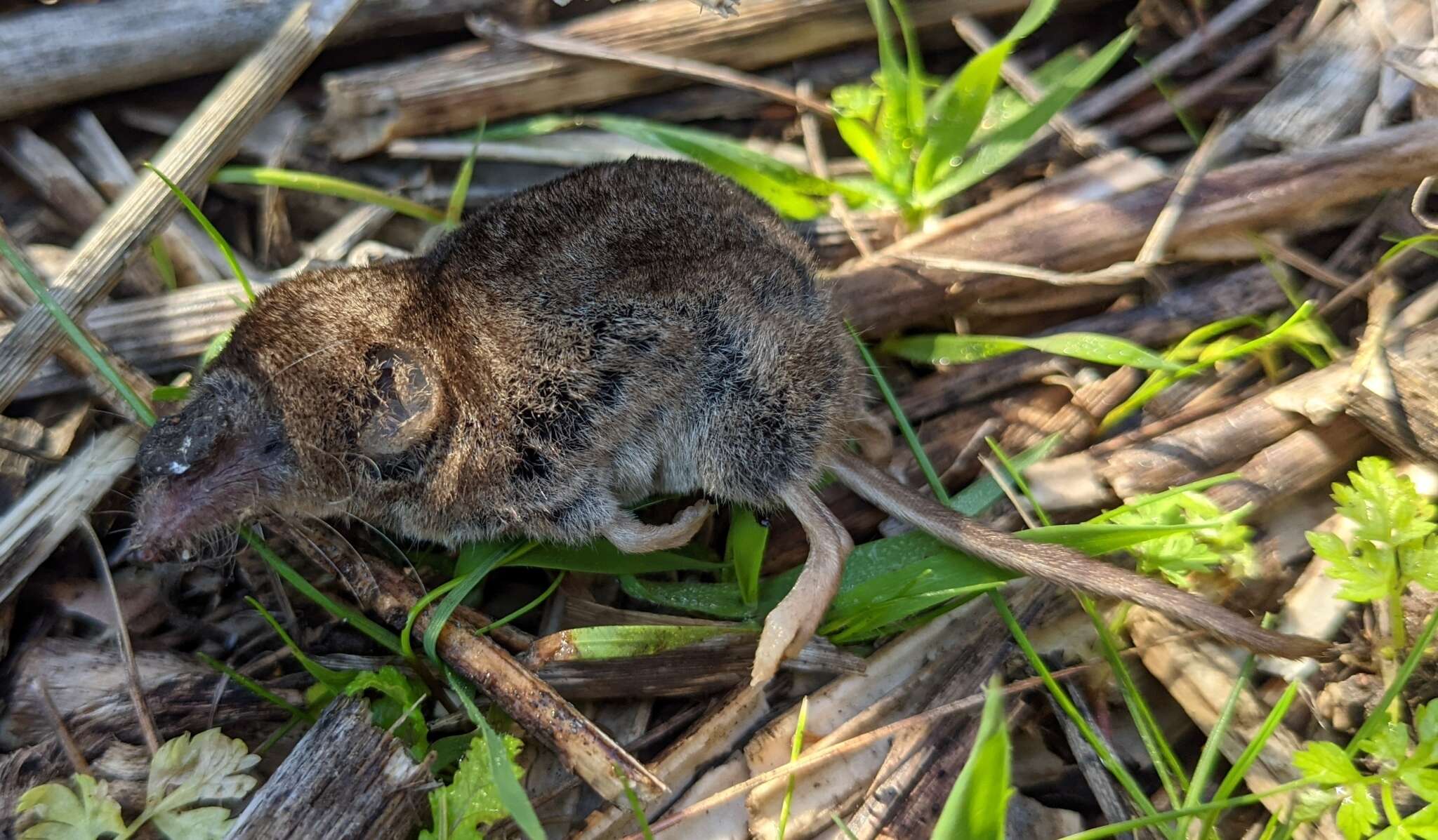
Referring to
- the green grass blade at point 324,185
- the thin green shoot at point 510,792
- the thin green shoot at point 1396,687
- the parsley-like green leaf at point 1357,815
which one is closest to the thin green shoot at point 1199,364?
the thin green shoot at point 1396,687

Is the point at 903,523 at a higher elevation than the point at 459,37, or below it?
below

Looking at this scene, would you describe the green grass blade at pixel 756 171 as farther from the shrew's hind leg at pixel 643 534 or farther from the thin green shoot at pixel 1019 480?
the shrew's hind leg at pixel 643 534

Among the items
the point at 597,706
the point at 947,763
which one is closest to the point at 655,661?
the point at 597,706

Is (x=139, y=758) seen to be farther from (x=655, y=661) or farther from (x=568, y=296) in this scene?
(x=568, y=296)

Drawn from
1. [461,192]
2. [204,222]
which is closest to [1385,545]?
[461,192]

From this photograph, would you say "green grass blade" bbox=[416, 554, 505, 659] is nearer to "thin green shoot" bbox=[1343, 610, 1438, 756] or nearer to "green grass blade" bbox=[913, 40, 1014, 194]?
"green grass blade" bbox=[913, 40, 1014, 194]

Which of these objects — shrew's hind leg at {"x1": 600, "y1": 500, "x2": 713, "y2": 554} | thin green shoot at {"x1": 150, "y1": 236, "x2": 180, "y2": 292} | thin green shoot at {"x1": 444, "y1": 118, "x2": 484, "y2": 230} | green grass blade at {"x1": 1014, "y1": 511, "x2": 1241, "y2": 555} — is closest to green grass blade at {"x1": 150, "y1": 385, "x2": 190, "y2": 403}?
thin green shoot at {"x1": 150, "y1": 236, "x2": 180, "y2": 292}
